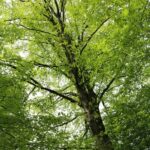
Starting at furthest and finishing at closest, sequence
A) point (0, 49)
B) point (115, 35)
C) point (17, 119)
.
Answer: point (0, 49)
point (17, 119)
point (115, 35)

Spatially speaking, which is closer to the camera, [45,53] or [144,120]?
[144,120]

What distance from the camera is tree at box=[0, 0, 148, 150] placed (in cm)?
886

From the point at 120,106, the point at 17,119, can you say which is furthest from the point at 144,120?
the point at 17,119

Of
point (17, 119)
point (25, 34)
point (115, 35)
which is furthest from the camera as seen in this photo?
point (25, 34)

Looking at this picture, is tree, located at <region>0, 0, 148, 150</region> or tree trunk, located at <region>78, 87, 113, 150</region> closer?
tree, located at <region>0, 0, 148, 150</region>

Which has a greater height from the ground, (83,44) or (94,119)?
(83,44)

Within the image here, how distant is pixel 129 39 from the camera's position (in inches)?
345

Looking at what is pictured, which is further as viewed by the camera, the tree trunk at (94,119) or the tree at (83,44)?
Result: the tree trunk at (94,119)

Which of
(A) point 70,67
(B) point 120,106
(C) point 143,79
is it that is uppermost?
(A) point 70,67

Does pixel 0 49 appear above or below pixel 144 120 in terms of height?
above

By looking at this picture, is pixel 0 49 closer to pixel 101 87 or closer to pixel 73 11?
pixel 73 11

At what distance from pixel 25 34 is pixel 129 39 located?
12.3ft

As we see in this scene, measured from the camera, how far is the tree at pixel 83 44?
349 inches

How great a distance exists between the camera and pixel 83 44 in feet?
34.9
